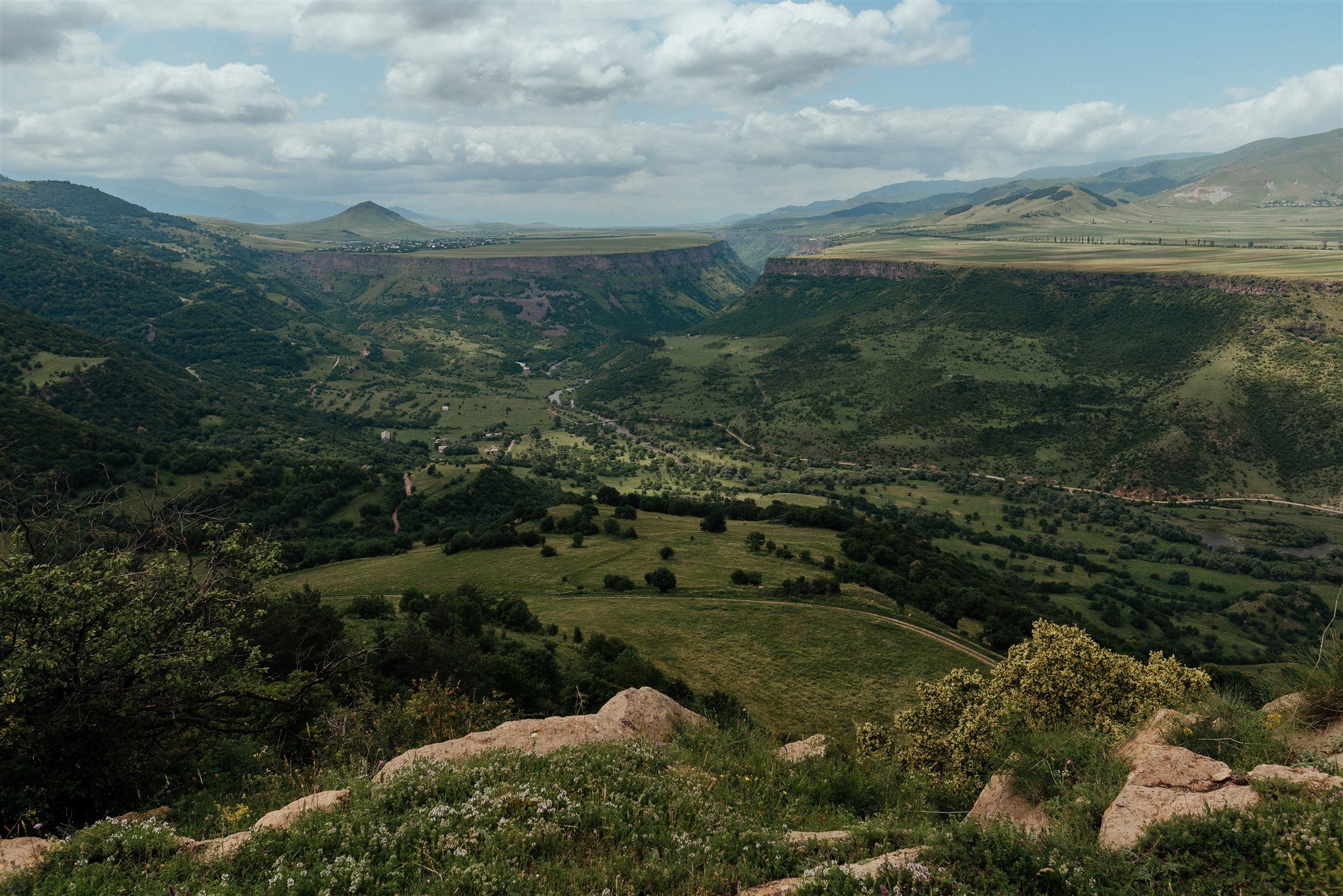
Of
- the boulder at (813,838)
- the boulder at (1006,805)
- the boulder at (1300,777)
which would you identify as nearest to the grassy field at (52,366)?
the boulder at (813,838)

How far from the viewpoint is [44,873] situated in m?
8.88

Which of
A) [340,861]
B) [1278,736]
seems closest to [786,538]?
[1278,736]

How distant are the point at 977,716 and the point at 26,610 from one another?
28.5m

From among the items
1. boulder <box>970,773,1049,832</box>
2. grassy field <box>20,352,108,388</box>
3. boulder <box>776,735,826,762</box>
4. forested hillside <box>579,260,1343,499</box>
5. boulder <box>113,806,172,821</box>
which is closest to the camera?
boulder <box>113,806,172,821</box>

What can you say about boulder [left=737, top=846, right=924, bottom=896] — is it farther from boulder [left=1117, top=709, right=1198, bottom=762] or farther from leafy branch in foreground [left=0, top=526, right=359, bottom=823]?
leafy branch in foreground [left=0, top=526, right=359, bottom=823]

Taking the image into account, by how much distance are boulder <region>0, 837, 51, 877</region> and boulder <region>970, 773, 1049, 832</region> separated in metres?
16.9

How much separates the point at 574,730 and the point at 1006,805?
1157 centimetres

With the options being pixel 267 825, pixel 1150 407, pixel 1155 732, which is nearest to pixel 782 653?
pixel 1155 732

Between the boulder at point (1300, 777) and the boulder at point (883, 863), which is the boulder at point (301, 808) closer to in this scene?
the boulder at point (883, 863)

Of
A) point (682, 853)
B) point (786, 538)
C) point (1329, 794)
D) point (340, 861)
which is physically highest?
point (1329, 794)

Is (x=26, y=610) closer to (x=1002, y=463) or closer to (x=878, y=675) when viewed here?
(x=878, y=675)

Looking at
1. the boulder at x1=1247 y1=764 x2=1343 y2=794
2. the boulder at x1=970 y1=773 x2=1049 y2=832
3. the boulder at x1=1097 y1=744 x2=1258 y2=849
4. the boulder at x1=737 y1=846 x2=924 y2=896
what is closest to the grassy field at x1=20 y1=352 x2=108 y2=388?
the boulder at x1=737 y1=846 x2=924 y2=896

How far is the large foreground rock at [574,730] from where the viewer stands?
14484 millimetres

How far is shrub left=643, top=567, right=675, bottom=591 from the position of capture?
6216 cm
